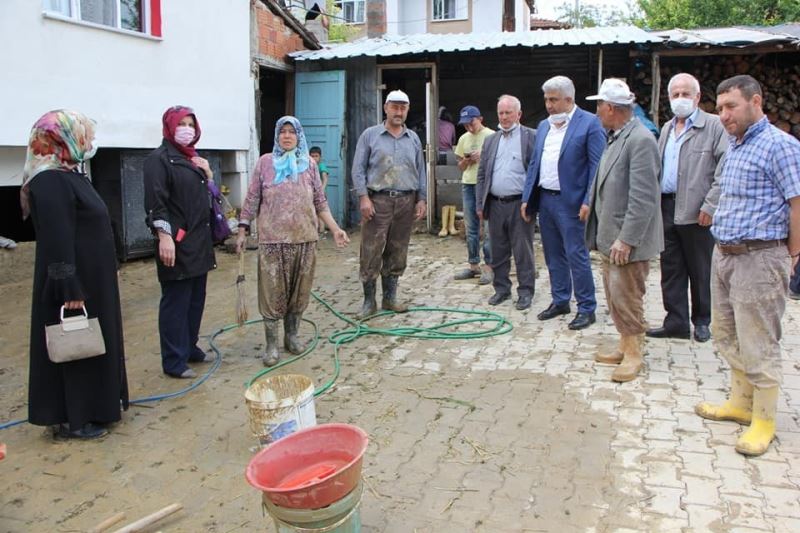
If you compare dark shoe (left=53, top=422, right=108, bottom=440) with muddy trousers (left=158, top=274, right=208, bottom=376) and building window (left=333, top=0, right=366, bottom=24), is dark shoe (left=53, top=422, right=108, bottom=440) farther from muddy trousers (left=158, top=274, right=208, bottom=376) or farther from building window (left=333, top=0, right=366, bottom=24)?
building window (left=333, top=0, right=366, bottom=24)

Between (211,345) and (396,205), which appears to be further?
(396,205)

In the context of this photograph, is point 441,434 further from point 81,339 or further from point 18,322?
point 18,322

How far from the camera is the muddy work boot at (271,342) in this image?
4.91 metres

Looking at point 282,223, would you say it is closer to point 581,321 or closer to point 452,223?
point 581,321

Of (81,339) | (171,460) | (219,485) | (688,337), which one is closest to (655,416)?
(688,337)

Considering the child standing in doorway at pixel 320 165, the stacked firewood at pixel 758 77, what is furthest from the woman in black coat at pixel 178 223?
the stacked firewood at pixel 758 77

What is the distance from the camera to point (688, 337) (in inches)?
208

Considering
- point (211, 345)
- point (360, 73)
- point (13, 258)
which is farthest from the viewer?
point (360, 73)

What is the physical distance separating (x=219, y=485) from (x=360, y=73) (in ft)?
30.4

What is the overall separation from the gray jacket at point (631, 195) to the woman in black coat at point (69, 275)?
307 centimetres

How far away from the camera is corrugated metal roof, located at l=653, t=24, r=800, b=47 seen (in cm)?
935

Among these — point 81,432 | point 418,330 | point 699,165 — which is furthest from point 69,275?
point 699,165

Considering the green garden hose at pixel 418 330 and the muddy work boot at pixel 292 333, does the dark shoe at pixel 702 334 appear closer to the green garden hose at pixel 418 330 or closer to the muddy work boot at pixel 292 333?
the green garden hose at pixel 418 330

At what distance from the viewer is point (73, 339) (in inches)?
136
